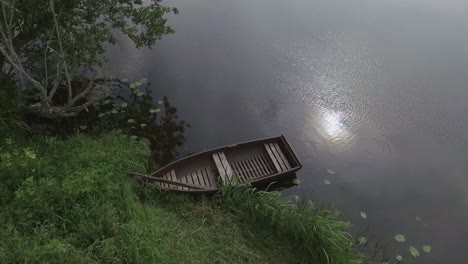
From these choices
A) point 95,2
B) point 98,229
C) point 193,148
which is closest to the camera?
point 98,229

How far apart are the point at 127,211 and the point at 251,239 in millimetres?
2378

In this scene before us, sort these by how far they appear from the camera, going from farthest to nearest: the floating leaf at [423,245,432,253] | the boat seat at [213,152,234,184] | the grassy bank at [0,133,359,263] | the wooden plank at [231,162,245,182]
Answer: the wooden plank at [231,162,245,182] → the boat seat at [213,152,234,184] → the floating leaf at [423,245,432,253] → the grassy bank at [0,133,359,263]

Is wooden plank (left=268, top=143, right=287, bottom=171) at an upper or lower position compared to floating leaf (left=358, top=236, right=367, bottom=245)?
upper

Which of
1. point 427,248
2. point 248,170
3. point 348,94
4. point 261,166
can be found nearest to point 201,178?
point 248,170

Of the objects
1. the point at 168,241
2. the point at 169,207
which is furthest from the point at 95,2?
the point at 168,241

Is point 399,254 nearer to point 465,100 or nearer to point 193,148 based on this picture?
point 193,148

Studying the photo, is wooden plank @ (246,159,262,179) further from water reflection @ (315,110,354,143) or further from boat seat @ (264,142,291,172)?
water reflection @ (315,110,354,143)

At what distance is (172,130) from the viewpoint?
10000mm

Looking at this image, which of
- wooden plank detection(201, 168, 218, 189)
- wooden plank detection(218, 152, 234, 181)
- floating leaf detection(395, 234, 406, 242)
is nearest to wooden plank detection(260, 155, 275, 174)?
wooden plank detection(218, 152, 234, 181)

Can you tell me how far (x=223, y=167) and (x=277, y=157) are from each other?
145cm

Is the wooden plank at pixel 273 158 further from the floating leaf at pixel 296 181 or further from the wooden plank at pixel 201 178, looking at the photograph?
the wooden plank at pixel 201 178

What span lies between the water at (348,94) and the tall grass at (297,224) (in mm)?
1440

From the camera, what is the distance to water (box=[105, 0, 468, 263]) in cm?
867

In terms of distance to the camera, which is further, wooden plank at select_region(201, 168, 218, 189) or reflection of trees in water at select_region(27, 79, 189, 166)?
reflection of trees in water at select_region(27, 79, 189, 166)
